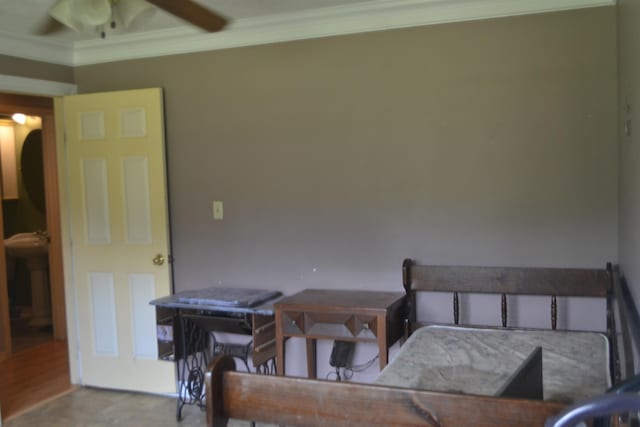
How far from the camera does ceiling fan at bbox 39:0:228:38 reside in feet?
6.74

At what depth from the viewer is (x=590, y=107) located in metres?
2.96

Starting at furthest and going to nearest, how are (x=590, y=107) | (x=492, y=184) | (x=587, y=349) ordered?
1. (x=492, y=184)
2. (x=590, y=107)
3. (x=587, y=349)

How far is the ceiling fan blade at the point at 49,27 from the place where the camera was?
299cm

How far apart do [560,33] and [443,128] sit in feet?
2.41

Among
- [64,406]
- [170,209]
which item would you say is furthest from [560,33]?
[64,406]

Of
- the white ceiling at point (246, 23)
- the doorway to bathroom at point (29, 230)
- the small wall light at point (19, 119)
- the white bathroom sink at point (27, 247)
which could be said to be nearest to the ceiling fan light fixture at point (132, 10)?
the white ceiling at point (246, 23)

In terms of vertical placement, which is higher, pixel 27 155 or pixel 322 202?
pixel 27 155

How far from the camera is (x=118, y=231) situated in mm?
3975

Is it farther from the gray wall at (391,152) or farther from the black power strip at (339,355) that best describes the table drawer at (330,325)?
the gray wall at (391,152)

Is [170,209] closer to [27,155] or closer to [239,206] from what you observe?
[239,206]

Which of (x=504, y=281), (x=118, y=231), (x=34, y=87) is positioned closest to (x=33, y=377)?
(x=118, y=231)

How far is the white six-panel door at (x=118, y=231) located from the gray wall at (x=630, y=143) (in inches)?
103

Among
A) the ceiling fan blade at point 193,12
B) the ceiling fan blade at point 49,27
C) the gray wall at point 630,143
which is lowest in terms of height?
the gray wall at point 630,143

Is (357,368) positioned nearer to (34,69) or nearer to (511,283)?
(511,283)
